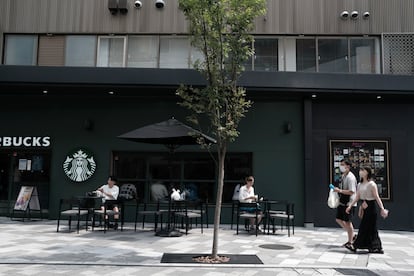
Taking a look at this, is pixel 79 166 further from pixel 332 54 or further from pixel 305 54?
pixel 332 54

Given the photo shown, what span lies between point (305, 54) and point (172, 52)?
4414mm

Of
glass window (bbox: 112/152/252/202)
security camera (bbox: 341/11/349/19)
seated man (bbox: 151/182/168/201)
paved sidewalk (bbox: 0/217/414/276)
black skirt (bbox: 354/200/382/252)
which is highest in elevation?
security camera (bbox: 341/11/349/19)

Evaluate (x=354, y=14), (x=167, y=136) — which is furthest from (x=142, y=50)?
(x=354, y=14)

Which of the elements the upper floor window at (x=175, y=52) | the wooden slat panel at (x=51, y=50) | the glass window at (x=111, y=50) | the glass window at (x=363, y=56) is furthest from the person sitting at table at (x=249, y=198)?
the wooden slat panel at (x=51, y=50)

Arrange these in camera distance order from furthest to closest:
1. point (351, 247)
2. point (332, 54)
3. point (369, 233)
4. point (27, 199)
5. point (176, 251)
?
point (332, 54) → point (27, 199) → point (351, 247) → point (369, 233) → point (176, 251)

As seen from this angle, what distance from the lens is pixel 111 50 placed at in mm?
13547

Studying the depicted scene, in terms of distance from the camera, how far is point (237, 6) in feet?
24.7

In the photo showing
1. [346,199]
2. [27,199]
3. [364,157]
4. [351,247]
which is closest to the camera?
[351,247]

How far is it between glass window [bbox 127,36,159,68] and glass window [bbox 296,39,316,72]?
4.69 meters

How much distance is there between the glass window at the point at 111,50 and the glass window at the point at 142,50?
276 mm

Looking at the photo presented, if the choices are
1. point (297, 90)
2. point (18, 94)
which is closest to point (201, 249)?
point (297, 90)

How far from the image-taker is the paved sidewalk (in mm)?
6918

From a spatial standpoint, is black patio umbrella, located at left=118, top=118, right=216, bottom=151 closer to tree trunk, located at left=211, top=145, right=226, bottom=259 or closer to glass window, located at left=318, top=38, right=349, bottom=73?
tree trunk, located at left=211, top=145, right=226, bottom=259

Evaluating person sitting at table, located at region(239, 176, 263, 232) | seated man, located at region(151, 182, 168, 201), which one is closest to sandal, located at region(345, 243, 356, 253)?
person sitting at table, located at region(239, 176, 263, 232)
